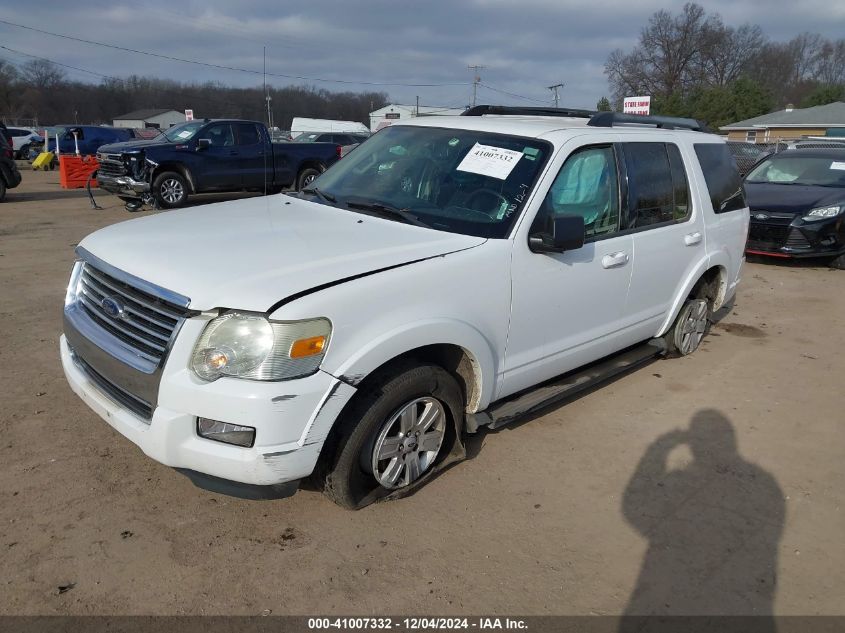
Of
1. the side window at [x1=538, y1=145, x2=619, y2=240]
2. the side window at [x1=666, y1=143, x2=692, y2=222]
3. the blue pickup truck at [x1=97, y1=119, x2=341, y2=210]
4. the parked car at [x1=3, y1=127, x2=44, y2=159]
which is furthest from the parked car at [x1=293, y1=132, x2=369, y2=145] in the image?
the side window at [x1=538, y1=145, x2=619, y2=240]

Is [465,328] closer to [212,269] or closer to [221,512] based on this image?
[212,269]

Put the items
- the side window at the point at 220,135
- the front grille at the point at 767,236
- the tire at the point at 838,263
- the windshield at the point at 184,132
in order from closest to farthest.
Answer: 1. the front grille at the point at 767,236
2. the tire at the point at 838,263
3. the windshield at the point at 184,132
4. the side window at the point at 220,135

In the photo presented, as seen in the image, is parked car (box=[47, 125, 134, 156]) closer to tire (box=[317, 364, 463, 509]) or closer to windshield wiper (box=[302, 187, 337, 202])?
windshield wiper (box=[302, 187, 337, 202])

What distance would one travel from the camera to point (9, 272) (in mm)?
7719

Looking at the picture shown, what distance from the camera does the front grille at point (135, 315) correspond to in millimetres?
2756

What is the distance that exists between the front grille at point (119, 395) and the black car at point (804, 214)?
927 centimetres

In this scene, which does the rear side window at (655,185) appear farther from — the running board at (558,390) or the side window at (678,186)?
the running board at (558,390)

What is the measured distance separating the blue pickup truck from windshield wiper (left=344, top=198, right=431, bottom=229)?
1005cm

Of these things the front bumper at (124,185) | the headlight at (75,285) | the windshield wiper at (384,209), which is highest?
the windshield wiper at (384,209)

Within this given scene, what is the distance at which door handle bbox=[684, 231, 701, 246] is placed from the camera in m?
4.87

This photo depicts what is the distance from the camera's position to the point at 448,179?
387 centimetres

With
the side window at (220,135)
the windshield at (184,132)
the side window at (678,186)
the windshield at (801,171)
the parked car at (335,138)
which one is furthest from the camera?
the parked car at (335,138)

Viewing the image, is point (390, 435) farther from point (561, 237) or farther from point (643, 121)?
point (643, 121)

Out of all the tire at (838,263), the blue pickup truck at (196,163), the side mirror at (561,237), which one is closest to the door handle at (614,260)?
the side mirror at (561,237)
